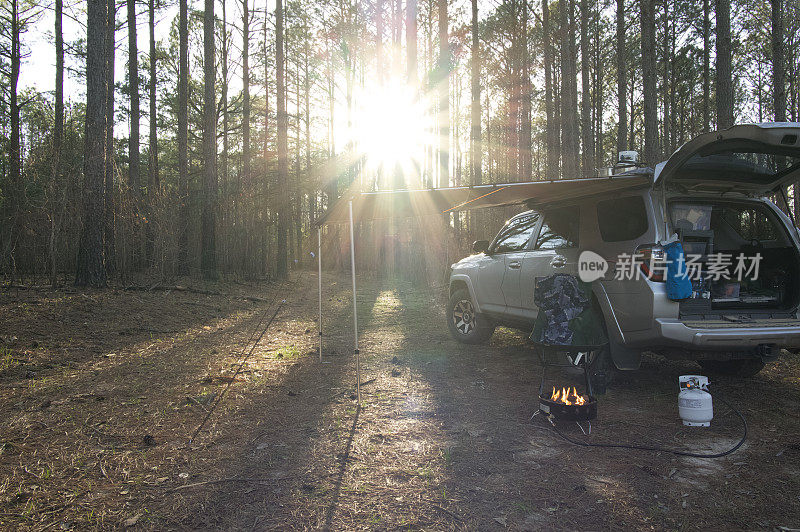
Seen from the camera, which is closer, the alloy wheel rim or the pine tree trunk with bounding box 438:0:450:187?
the alloy wheel rim

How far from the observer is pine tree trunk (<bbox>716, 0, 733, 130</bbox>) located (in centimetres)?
887

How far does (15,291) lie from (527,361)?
8.50m

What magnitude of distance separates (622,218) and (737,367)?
82.9 inches

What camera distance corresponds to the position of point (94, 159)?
30.2 feet

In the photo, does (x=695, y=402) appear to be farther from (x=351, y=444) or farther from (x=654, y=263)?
(x=351, y=444)

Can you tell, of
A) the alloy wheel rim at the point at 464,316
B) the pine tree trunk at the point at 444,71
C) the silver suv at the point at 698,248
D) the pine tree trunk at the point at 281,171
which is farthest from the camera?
the pine tree trunk at the point at 281,171

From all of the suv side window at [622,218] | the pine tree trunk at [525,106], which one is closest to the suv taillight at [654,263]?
the suv side window at [622,218]

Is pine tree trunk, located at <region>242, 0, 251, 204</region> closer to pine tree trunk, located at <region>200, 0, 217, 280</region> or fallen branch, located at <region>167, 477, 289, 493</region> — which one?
pine tree trunk, located at <region>200, 0, 217, 280</region>

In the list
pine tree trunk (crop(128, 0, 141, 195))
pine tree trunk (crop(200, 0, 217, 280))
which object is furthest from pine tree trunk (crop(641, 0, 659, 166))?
pine tree trunk (crop(128, 0, 141, 195))

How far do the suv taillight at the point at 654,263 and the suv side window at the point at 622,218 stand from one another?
25 cm

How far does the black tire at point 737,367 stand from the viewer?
4883 millimetres

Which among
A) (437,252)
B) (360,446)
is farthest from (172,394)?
(437,252)

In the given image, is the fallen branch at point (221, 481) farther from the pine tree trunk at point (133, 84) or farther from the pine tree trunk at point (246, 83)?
the pine tree trunk at point (246, 83)

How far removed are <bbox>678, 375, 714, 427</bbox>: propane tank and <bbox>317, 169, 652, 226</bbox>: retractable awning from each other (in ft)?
5.89
